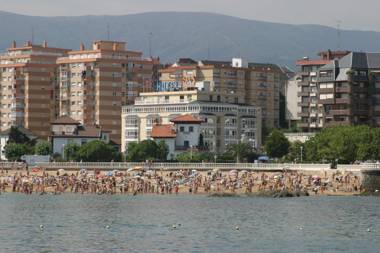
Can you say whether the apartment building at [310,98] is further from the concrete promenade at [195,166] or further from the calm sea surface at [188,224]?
the calm sea surface at [188,224]

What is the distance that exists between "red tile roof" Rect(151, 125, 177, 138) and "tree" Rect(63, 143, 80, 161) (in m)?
11.1

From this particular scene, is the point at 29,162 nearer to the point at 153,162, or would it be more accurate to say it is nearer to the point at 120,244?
the point at 153,162

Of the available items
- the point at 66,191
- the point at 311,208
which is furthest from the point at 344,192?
the point at 66,191

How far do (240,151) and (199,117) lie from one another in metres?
14.6

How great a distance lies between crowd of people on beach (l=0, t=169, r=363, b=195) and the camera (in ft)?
423

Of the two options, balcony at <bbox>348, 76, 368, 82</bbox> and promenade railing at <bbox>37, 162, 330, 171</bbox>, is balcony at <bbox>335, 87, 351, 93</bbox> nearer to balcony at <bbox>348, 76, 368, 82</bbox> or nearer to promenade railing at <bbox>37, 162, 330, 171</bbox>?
balcony at <bbox>348, 76, 368, 82</bbox>

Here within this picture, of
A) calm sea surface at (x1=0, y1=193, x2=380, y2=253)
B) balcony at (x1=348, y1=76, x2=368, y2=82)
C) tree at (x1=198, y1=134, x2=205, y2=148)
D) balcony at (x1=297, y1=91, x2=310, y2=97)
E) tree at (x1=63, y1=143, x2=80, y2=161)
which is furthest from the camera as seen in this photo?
balcony at (x1=297, y1=91, x2=310, y2=97)

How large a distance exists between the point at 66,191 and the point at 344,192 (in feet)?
101

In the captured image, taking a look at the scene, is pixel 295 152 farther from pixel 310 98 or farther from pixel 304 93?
pixel 304 93

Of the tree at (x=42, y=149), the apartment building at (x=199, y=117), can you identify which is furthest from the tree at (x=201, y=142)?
the tree at (x=42, y=149)

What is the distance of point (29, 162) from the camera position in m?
169

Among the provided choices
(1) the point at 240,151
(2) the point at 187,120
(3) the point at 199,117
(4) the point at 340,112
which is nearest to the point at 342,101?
(4) the point at 340,112

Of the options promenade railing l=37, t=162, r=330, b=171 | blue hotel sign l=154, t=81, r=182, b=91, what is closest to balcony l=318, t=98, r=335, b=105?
blue hotel sign l=154, t=81, r=182, b=91

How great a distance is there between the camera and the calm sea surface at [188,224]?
72.5 m
